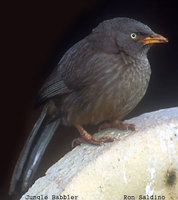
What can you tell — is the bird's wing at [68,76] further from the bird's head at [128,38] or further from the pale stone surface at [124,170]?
the pale stone surface at [124,170]

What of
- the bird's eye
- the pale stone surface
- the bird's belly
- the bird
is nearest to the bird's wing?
the bird

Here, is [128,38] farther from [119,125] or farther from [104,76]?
[119,125]

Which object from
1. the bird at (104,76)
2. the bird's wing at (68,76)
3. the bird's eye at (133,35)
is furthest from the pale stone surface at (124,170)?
the bird's eye at (133,35)

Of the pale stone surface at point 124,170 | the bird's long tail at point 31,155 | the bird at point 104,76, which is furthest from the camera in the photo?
the bird's long tail at point 31,155

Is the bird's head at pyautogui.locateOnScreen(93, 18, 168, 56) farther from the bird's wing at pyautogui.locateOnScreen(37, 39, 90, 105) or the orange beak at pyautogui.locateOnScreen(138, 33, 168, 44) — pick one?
the bird's wing at pyautogui.locateOnScreen(37, 39, 90, 105)

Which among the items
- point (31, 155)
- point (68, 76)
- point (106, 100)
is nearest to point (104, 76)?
point (106, 100)

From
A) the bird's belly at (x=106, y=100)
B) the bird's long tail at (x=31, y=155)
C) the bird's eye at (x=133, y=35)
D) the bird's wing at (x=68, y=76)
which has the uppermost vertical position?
the bird's eye at (x=133, y=35)

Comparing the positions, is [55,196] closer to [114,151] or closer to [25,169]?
[114,151]
